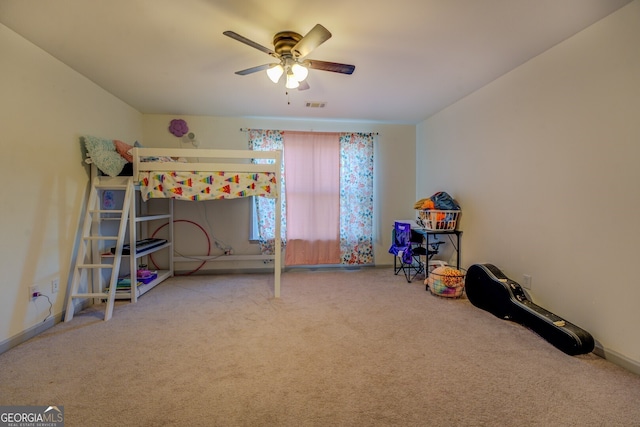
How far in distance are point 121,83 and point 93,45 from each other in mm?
762

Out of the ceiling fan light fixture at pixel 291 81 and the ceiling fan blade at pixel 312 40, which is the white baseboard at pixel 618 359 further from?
the ceiling fan light fixture at pixel 291 81

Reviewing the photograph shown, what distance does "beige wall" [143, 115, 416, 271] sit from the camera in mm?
4004

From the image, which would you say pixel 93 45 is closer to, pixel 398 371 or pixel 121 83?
pixel 121 83

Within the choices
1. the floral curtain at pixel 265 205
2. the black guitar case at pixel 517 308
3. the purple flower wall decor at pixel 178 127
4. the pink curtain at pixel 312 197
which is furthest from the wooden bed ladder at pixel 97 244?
the black guitar case at pixel 517 308

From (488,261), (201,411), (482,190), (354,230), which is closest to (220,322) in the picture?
(201,411)

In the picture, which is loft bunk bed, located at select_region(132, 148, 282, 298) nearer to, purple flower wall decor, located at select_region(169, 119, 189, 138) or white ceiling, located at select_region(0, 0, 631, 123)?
white ceiling, located at select_region(0, 0, 631, 123)

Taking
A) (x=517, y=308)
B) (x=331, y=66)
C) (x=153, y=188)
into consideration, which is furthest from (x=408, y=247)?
(x=153, y=188)

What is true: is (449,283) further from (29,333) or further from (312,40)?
(29,333)

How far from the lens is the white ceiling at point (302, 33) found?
1747 millimetres

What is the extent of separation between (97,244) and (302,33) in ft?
9.21

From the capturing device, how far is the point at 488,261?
3.00m

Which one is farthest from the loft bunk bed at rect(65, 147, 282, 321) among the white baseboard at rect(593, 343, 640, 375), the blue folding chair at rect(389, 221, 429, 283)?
the white baseboard at rect(593, 343, 640, 375)

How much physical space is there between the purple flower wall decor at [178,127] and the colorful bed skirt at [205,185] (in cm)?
123

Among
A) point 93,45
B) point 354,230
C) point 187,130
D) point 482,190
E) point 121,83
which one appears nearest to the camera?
point 93,45
